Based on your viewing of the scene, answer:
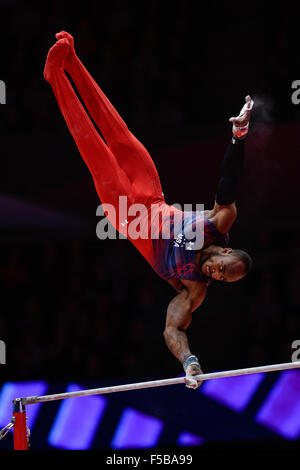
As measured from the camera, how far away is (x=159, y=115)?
812 cm

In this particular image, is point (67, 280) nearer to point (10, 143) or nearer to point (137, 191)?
point (10, 143)

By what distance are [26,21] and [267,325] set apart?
200 inches

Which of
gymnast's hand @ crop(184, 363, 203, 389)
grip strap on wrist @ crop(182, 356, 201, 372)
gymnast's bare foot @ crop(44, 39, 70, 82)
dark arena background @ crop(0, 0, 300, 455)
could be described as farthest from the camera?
dark arena background @ crop(0, 0, 300, 455)

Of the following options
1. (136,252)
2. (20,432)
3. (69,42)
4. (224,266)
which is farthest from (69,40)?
(136,252)

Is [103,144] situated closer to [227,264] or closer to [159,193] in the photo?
[159,193]

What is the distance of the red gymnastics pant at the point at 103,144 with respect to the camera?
4867mm

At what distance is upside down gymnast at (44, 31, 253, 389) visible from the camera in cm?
422

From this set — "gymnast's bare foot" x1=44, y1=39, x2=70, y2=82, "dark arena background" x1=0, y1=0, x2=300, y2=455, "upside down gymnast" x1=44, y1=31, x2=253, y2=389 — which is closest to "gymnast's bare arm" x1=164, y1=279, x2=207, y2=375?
"upside down gymnast" x1=44, y1=31, x2=253, y2=389

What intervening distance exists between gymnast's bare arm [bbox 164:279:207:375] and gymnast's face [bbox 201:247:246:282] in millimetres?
252

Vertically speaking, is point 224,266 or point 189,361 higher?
point 224,266

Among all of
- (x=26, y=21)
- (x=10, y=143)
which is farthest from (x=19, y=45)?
(x=10, y=143)

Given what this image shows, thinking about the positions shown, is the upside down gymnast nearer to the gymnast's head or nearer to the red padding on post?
the gymnast's head

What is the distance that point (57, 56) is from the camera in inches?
190

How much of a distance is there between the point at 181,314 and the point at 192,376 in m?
0.51
